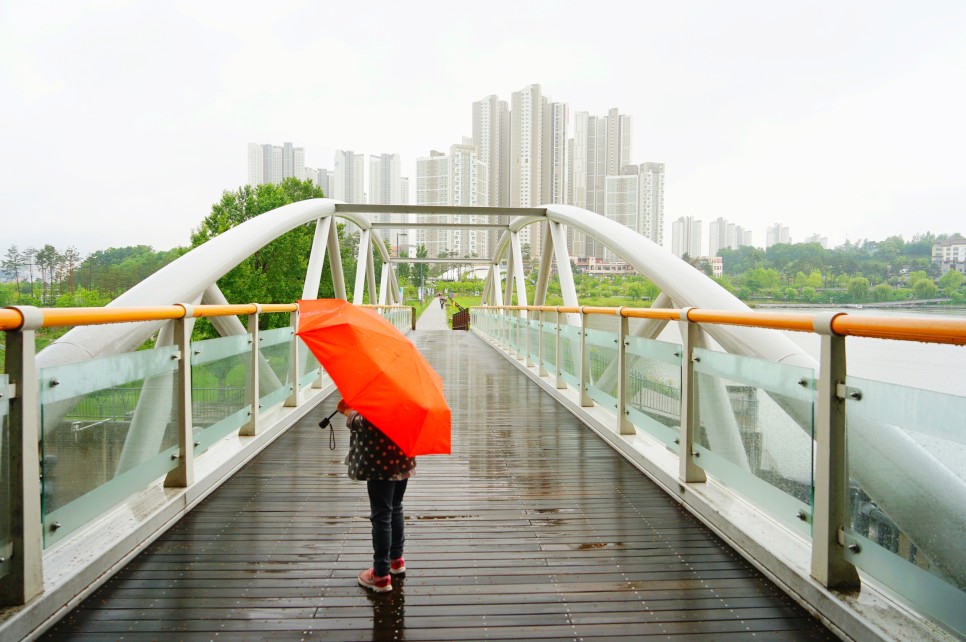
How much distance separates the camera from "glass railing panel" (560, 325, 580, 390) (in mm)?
6864

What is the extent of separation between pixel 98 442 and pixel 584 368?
459cm

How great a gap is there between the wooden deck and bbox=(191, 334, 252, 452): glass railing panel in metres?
0.36

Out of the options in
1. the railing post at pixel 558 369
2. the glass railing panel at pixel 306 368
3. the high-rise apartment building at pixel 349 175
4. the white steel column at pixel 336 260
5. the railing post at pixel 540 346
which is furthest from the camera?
the high-rise apartment building at pixel 349 175

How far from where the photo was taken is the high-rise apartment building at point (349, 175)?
98.3 meters

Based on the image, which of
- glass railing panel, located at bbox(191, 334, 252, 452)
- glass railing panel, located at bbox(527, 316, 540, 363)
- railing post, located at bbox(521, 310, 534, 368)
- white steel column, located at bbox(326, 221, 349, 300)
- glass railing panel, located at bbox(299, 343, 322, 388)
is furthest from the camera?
white steel column, located at bbox(326, 221, 349, 300)

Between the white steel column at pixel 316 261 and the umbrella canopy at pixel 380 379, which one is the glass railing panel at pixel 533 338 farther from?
the umbrella canopy at pixel 380 379

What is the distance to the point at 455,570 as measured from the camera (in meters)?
2.76

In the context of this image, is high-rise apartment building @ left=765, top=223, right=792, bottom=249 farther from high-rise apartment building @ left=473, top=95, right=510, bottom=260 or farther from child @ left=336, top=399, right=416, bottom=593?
child @ left=336, top=399, right=416, bottom=593

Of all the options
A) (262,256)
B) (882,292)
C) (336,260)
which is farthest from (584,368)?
(262,256)

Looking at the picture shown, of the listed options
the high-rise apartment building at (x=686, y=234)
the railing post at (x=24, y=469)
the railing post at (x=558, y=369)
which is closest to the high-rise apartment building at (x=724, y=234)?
the high-rise apartment building at (x=686, y=234)

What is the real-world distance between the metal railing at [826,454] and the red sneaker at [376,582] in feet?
5.10

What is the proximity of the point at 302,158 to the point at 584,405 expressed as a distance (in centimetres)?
9063

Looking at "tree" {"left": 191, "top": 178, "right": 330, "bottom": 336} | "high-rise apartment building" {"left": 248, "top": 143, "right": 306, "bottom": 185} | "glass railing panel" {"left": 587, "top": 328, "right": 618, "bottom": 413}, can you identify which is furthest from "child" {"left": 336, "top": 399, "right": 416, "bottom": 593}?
"high-rise apartment building" {"left": 248, "top": 143, "right": 306, "bottom": 185}

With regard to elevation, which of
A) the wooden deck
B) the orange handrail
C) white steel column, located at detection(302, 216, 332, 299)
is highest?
white steel column, located at detection(302, 216, 332, 299)
